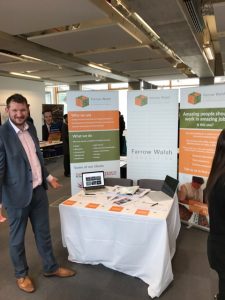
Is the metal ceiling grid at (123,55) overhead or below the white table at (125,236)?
overhead

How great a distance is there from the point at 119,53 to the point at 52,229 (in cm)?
Answer: 364

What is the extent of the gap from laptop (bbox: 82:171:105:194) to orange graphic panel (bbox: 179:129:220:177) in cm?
114

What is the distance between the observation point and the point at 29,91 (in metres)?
9.48

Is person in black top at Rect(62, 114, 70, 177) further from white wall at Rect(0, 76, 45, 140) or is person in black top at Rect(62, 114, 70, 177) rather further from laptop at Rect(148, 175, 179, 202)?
laptop at Rect(148, 175, 179, 202)

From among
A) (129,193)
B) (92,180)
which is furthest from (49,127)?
(129,193)

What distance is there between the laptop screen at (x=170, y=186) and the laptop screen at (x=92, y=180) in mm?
706

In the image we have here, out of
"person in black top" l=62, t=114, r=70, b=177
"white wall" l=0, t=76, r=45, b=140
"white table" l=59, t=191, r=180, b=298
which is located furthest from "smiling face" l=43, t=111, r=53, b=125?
"white table" l=59, t=191, r=180, b=298

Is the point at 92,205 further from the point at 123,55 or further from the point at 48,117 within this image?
the point at 48,117

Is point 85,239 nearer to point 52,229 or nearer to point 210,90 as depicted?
point 52,229

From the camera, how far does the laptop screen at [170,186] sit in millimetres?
2758

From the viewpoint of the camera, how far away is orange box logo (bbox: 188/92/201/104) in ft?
10.6

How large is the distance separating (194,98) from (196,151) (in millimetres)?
662

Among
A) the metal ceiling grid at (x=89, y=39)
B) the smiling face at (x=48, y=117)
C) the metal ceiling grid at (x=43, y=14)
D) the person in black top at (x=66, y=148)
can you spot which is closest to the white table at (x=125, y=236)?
the metal ceiling grid at (x=43, y=14)

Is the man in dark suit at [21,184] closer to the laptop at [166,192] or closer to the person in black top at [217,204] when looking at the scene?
the laptop at [166,192]
